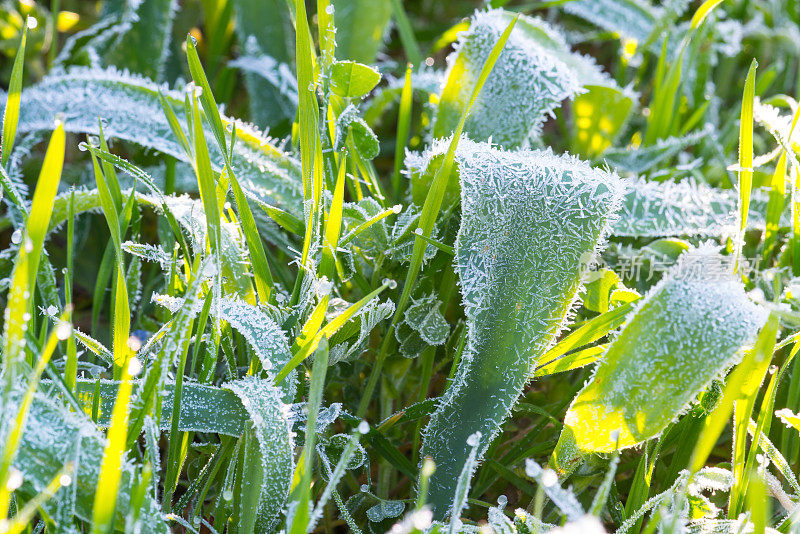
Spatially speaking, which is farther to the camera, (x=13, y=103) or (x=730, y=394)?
(x=13, y=103)

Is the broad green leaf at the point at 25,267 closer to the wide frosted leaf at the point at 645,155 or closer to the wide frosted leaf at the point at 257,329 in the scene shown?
the wide frosted leaf at the point at 257,329

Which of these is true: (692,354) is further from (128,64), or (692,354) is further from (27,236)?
(128,64)

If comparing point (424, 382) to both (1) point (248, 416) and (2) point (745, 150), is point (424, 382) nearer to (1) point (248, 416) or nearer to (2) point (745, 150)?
(1) point (248, 416)

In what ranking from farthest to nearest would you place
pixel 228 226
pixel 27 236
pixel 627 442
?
pixel 228 226, pixel 627 442, pixel 27 236

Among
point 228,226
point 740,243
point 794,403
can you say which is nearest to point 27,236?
point 228,226

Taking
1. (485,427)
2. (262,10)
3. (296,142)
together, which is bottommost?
(485,427)

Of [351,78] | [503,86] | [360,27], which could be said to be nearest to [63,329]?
[351,78]
